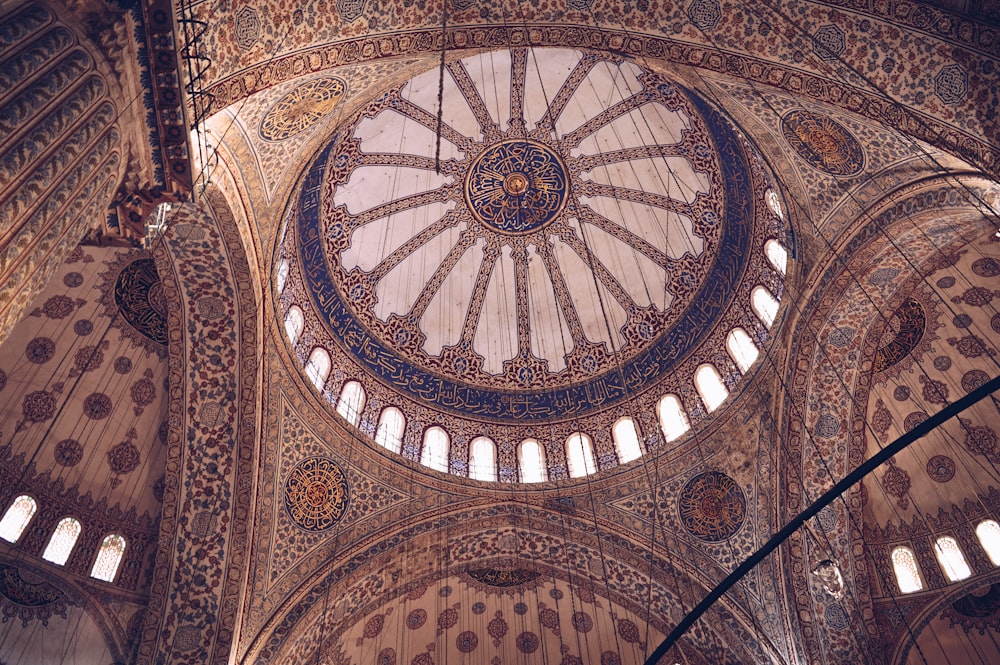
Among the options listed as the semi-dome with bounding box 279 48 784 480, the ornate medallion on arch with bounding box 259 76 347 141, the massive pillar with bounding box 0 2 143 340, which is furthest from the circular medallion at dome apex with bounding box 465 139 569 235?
the massive pillar with bounding box 0 2 143 340

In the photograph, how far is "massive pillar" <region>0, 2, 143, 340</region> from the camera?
11.8ft

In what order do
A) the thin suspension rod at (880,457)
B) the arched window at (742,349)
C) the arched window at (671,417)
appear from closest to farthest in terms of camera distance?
1. the thin suspension rod at (880,457)
2. the arched window at (742,349)
3. the arched window at (671,417)

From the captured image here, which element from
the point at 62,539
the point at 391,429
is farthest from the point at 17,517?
the point at 391,429

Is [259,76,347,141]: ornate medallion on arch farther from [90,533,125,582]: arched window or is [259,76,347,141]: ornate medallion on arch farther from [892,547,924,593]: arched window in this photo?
[892,547,924,593]: arched window

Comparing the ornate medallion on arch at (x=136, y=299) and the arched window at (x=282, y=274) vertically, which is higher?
the arched window at (x=282, y=274)

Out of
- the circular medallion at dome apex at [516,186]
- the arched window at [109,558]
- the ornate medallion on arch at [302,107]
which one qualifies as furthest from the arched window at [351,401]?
the ornate medallion on arch at [302,107]

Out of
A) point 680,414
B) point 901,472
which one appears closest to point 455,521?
point 680,414

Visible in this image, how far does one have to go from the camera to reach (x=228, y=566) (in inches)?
346

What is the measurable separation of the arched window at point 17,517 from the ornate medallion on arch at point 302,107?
4980 mm

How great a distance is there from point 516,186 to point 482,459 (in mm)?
4570

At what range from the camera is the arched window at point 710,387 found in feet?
34.3

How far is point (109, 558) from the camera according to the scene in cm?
863

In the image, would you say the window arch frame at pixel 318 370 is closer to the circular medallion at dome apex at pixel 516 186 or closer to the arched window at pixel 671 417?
the circular medallion at dome apex at pixel 516 186

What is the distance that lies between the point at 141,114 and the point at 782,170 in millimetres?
6604
